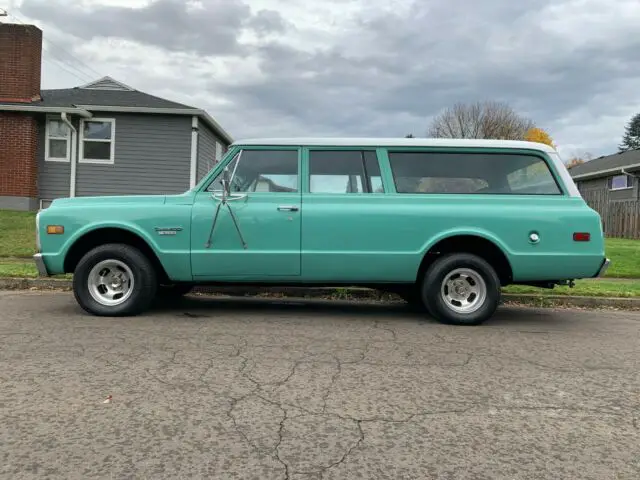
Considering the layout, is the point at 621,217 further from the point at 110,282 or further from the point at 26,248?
the point at 110,282

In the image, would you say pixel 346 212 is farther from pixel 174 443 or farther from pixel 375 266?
pixel 174 443

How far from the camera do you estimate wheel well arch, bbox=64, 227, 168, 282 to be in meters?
6.21

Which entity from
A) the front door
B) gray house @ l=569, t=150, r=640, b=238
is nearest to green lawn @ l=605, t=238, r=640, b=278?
the front door

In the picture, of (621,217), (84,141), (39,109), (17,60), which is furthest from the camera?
(621,217)

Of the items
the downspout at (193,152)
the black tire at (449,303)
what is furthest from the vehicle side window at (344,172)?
the downspout at (193,152)

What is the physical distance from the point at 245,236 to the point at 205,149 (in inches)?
530

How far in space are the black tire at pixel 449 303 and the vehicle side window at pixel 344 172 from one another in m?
1.11

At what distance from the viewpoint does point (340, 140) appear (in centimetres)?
634

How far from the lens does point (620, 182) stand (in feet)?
89.6

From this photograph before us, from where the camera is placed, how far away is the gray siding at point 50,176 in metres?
17.2

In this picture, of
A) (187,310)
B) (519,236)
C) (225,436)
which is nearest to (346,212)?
(519,236)

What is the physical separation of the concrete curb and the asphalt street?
5.69 feet

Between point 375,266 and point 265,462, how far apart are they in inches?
140

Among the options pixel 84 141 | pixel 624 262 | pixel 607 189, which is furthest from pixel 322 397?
pixel 607 189
